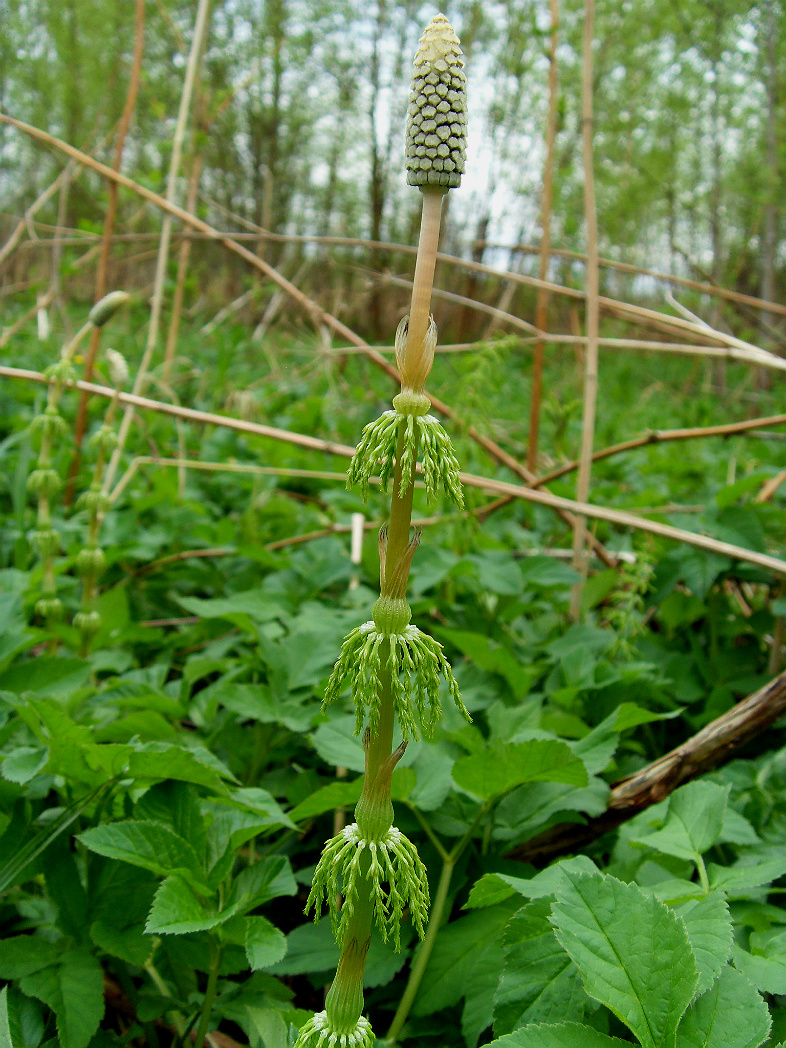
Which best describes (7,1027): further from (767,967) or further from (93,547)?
(93,547)

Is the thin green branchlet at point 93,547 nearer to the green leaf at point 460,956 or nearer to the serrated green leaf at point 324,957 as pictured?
the serrated green leaf at point 324,957

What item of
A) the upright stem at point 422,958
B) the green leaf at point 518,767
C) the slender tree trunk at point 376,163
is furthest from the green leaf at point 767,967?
the slender tree trunk at point 376,163

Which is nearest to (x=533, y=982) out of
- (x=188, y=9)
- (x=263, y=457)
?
(x=263, y=457)

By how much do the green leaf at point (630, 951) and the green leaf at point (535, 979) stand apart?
0.12 meters

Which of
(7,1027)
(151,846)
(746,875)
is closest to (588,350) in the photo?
(746,875)

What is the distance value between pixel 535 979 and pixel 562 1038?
0.17 m

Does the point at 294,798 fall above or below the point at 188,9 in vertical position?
below

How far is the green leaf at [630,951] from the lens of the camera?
2.55ft

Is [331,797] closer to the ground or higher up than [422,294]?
closer to the ground

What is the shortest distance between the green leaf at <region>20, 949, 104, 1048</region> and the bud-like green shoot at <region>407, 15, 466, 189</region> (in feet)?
3.43

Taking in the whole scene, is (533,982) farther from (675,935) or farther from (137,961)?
(137,961)

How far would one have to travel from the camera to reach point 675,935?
807 millimetres

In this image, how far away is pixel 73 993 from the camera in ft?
3.28

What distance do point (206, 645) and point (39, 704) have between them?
98cm
